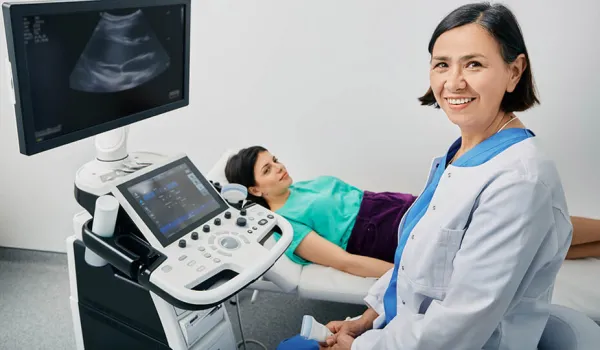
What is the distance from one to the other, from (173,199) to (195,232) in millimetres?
108

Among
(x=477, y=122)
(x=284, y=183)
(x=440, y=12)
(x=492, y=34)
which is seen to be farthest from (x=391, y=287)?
(x=440, y=12)

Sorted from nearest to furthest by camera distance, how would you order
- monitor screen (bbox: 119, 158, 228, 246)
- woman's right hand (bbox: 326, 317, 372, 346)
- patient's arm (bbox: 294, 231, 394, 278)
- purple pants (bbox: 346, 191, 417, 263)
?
monitor screen (bbox: 119, 158, 228, 246) < woman's right hand (bbox: 326, 317, 372, 346) < patient's arm (bbox: 294, 231, 394, 278) < purple pants (bbox: 346, 191, 417, 263)

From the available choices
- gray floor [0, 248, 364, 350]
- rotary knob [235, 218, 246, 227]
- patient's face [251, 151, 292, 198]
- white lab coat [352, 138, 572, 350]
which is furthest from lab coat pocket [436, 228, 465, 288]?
gray floor [0, 248, 364, 350]

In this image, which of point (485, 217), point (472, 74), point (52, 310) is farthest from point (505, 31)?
point (52, 310)

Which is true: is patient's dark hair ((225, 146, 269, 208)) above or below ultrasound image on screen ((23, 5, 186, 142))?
below

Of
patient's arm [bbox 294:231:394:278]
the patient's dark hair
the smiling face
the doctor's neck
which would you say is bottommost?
patient's arm [bbox 294:231:394:278]

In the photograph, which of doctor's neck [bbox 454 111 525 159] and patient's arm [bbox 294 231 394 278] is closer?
doctor's neck [bbox 454 111 525 159]

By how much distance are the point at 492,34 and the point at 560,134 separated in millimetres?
1346

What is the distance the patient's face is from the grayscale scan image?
0.79 metres

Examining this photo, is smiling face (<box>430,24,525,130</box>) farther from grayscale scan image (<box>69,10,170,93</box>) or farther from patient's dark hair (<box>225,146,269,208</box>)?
patient's dark hair (<box>225,146,269,208</box>)

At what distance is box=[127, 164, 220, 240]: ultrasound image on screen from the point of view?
135 cm

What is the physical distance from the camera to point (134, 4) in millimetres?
1315

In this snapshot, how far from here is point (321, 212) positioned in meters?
2.10

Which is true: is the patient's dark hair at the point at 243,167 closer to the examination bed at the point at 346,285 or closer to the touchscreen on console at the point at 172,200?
the examination bed at the point at 346,285
